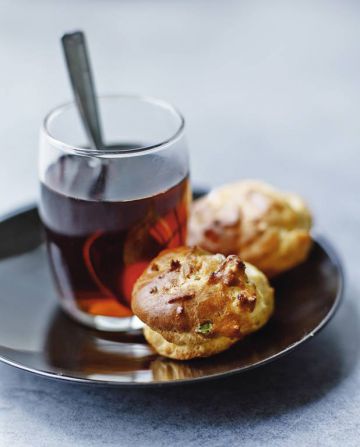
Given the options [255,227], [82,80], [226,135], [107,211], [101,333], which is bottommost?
[226,135]

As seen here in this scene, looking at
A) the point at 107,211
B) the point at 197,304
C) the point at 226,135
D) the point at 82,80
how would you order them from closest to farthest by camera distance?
the point at 197,304
the point at 107,211
the point at 82,80
the point at 226,135

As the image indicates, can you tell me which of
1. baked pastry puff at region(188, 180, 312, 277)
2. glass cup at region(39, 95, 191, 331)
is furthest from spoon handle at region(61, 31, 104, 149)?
baked pastry puff at region(188, 180, 312, 277)

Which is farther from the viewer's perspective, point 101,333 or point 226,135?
point 226,135

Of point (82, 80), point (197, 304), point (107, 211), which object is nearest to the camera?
point (197, 304)

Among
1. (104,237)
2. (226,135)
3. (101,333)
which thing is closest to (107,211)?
(104,237)

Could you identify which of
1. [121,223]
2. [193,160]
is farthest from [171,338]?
[193,160]

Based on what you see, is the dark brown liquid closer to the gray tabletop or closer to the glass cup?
the glass cup

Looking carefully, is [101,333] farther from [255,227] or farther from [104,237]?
[255,227]
